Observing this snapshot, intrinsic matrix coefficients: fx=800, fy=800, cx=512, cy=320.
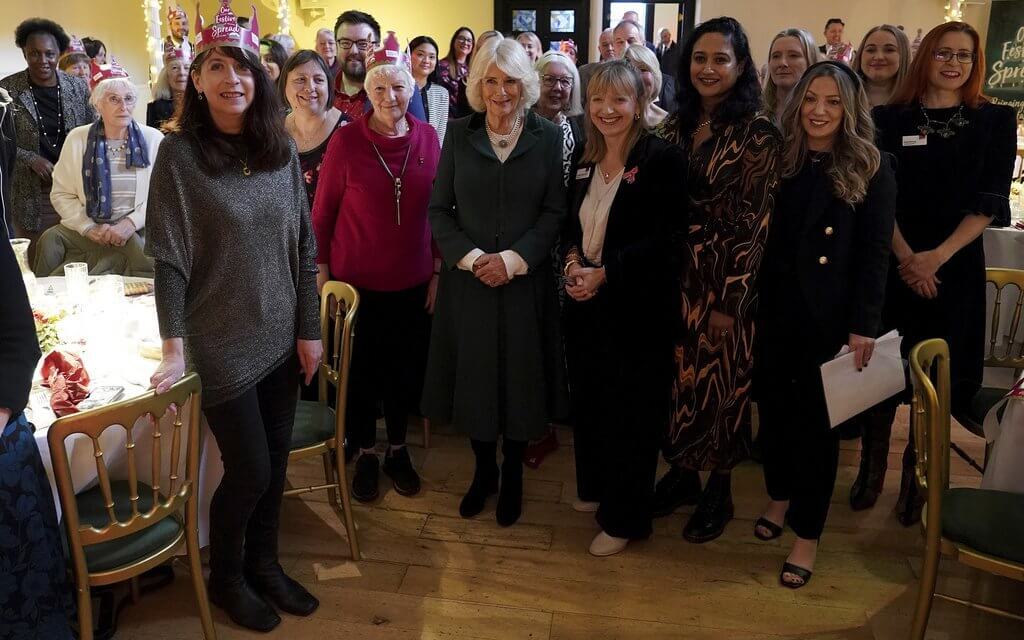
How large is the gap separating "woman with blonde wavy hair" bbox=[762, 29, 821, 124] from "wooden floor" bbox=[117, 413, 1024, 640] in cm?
160

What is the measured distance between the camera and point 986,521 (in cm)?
196

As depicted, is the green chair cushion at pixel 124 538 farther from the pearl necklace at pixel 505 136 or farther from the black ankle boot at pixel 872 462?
the black ankle boot at pixel 872 462

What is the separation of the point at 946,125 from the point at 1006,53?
824cm

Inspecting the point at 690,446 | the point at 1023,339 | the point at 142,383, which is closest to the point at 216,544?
the point at 142,383

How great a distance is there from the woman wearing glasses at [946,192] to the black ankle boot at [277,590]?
2.06 metres

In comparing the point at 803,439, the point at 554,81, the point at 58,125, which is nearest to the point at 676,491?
the point at 803,439

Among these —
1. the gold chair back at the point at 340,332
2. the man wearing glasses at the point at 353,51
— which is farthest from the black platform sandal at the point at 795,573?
the man wearing glasses at the point at 353,51

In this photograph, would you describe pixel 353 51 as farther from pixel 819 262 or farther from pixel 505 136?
pixel 819 262

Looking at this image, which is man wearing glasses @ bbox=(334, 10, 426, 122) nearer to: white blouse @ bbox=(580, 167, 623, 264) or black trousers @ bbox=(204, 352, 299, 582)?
white blouse @ bbox=(580, 167, 623, 264)

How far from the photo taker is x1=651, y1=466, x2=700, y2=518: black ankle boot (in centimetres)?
289

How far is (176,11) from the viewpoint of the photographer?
5.16 meters

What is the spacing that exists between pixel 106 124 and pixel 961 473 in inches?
151

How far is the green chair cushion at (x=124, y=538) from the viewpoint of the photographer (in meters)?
1.85

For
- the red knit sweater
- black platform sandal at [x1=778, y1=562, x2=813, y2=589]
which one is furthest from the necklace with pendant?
the red knit sweater
